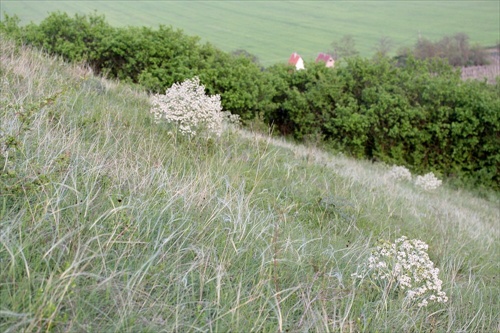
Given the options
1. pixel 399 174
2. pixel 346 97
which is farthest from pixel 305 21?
pixel 399 174

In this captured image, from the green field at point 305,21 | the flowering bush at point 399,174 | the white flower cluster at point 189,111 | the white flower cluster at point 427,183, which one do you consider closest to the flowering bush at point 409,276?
the white flower cluster at point 189,111

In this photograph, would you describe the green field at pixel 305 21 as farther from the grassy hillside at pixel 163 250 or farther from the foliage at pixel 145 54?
the grassy hillside at pixel 163 250

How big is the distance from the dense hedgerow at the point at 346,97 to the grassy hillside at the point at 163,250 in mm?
8749

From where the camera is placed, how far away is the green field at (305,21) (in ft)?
173

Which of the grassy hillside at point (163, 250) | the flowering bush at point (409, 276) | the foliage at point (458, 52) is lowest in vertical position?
the foliage at point (458, 52)

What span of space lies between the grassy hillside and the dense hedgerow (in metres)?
8.75

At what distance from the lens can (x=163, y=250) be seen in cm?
302

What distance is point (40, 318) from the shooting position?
214 cm

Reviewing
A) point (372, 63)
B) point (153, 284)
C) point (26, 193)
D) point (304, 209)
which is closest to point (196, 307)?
point (153, 284)

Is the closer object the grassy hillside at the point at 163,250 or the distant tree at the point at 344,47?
the grassy hillside at the point at 163,250

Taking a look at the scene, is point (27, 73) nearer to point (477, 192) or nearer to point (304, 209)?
point (304, 209)

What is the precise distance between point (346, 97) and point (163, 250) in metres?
14.1

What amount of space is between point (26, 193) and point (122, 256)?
769 mm

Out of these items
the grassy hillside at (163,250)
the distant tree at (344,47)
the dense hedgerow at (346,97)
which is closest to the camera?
the grassy hillside at (163,250)
